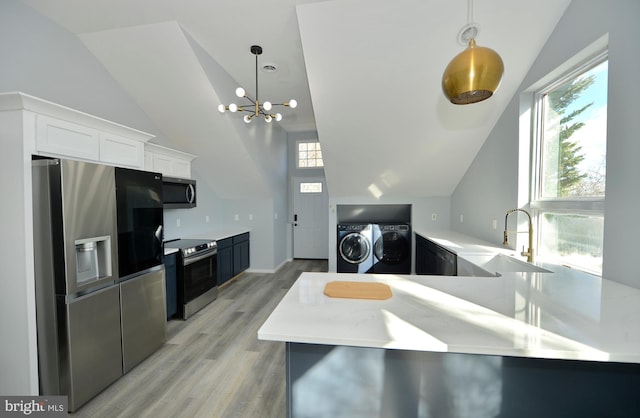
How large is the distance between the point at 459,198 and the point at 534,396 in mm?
3513

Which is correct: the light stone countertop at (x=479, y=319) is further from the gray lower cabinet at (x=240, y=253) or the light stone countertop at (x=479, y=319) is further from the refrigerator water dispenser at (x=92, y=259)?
the gray lower cabinet at (x=240, y=253)

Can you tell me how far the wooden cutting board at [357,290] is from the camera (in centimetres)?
134

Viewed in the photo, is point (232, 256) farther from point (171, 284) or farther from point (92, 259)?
point (92, 259)

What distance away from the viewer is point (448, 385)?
1081 millimetres

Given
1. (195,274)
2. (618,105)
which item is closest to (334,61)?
(618,105)

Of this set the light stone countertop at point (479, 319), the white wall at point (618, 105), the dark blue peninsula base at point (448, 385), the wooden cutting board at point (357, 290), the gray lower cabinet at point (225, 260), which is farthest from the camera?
the gray lower cabinet at point (225, 260)

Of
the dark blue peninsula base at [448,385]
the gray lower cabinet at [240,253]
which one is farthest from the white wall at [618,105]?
the gray lower cabinet at [240,253]

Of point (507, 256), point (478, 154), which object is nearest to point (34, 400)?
point (507, 256)

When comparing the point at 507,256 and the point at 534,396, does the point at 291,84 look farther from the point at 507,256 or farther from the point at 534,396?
the point at 534,396

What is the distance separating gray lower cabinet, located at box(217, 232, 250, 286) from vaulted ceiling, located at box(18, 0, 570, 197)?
147 centimetres

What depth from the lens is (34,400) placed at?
5.53 ft

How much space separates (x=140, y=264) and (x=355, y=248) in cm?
314

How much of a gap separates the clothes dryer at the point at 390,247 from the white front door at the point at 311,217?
1.79 metres

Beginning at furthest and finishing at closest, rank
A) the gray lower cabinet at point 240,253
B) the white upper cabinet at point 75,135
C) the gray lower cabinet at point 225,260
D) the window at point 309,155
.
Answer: the window at point 309,155
the gray lower cabinet at point 240,253
the gray lower cabinet at point 225,260
the white upper cabinet at point 75,135
